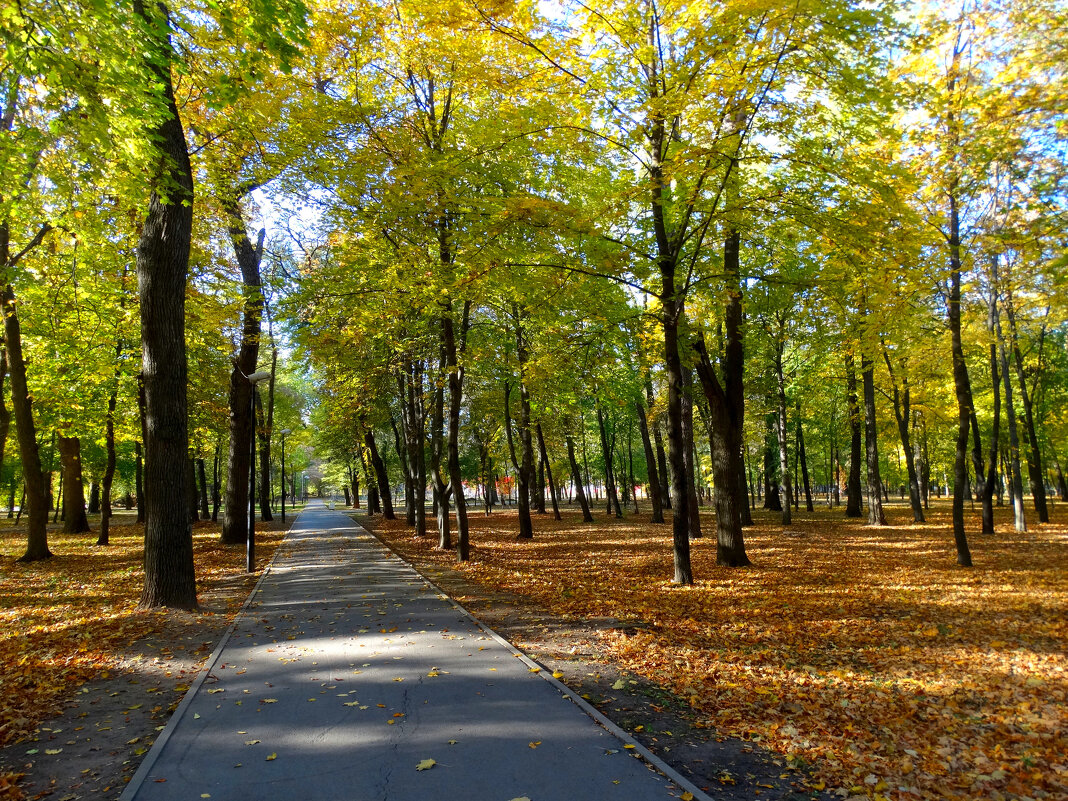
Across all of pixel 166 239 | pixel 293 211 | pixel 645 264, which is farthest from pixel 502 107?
pixel 293 211

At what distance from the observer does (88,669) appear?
610 centimetres

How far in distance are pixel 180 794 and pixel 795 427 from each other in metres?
32.0

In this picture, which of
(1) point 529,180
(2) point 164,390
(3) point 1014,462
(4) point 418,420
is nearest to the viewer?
(2) point 164,390

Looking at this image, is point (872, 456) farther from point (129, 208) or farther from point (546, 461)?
point (129, 208)

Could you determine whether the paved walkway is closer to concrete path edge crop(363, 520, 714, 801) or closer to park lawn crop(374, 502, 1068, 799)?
concrete path edge crop(363, 520, 714, 801)

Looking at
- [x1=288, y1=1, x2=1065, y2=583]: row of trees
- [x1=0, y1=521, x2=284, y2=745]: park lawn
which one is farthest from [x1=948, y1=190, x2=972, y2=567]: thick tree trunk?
[x1=0, y1=521, x2=284, y2=745]: park lawn

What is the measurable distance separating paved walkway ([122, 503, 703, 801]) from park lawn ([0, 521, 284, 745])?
4.02 ft

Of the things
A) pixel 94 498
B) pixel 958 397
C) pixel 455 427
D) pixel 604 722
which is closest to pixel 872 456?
pixel 958 397

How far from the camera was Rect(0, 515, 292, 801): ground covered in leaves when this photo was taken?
3.99 meters

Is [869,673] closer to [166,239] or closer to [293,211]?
[166,239]

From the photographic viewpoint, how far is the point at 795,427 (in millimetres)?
31172

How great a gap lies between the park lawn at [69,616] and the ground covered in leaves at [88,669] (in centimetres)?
2

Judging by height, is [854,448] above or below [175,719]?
above

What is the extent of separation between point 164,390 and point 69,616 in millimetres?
3672
